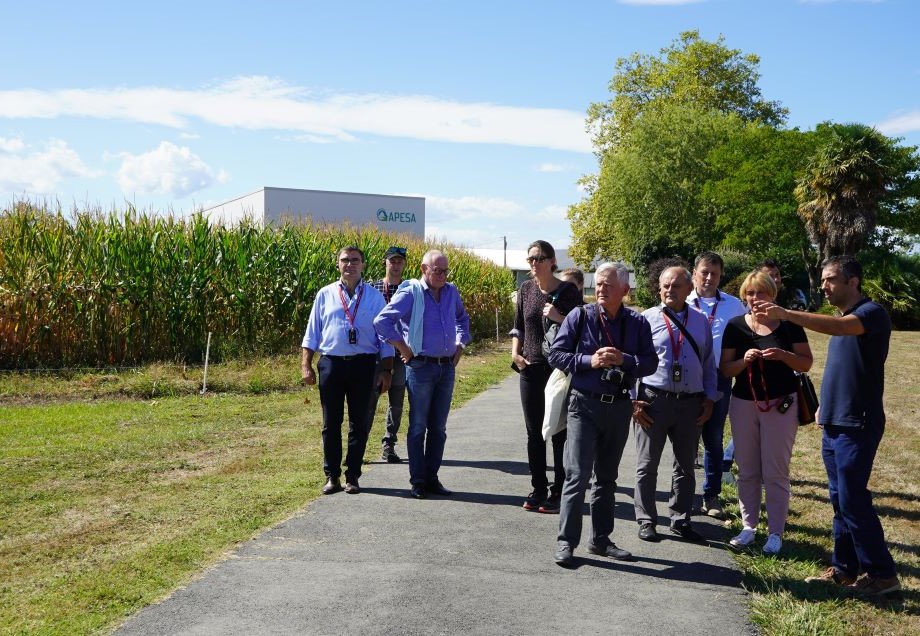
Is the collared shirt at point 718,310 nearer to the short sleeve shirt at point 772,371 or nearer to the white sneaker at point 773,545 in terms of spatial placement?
the short sleeve shirt at point 772,371

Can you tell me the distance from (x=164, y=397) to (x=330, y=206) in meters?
50.2

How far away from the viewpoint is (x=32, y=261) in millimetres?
14547

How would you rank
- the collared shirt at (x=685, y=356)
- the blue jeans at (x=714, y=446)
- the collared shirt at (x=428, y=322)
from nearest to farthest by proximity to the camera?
1. the collared shirt at (x=685, y=356)
2. the blue jeans at (x=714, y=446)
3. the collared shirt at (x=428, y=322)

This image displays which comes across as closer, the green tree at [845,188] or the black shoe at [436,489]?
the black shoe at [436,489]

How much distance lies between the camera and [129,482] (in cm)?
799

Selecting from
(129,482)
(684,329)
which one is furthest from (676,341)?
(129,482)

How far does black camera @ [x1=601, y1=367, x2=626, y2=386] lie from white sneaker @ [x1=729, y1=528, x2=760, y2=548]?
1.43 meters

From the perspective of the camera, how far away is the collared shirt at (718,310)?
7.22 metres

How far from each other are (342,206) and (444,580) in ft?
193

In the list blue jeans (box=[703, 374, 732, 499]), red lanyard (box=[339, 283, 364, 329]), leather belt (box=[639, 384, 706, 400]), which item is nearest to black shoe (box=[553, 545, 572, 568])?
leather belt (box=[639, 384, 706, 400])

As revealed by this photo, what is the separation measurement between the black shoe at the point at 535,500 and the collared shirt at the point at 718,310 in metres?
1.75

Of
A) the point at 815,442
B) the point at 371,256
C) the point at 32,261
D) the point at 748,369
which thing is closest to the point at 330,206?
the point at 371,256

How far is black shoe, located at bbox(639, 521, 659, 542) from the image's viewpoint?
6.21m

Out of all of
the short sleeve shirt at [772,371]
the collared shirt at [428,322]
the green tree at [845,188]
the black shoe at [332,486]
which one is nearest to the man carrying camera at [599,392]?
the short sleeve shirt at [772,371]
